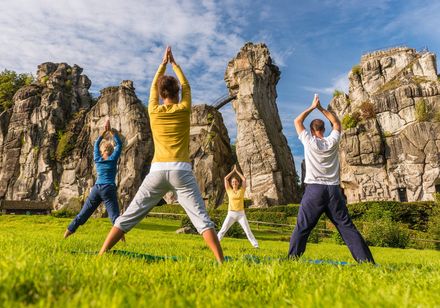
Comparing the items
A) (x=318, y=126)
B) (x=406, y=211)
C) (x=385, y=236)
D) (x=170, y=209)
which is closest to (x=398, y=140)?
(x=406, y=211)

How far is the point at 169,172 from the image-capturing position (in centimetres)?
534

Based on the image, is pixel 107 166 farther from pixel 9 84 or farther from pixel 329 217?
pixel 9 84

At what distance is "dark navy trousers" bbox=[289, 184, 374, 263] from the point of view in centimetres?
627

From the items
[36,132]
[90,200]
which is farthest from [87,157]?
[90,200]

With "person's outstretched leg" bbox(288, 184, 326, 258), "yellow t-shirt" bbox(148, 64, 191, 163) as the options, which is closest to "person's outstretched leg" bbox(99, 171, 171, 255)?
"yellow t-shirt" bbox(148, 64, 191, 163)

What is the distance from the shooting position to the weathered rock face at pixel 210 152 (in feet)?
186

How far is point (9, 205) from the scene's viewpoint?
53.0 meters

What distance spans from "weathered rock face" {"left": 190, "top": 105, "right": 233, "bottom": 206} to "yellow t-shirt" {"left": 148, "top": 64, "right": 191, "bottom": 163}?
46.7 m

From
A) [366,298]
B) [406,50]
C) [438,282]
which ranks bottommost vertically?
[438,282]

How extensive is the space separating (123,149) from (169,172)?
2276 inches

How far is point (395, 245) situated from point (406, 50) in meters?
51.6

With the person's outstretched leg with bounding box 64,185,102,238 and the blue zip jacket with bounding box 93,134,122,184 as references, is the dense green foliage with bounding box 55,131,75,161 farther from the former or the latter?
the person's outstretched leg with bounding box 64,185,102,238

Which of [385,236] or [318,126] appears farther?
[385,236]

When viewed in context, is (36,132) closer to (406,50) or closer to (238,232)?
(238,232)
